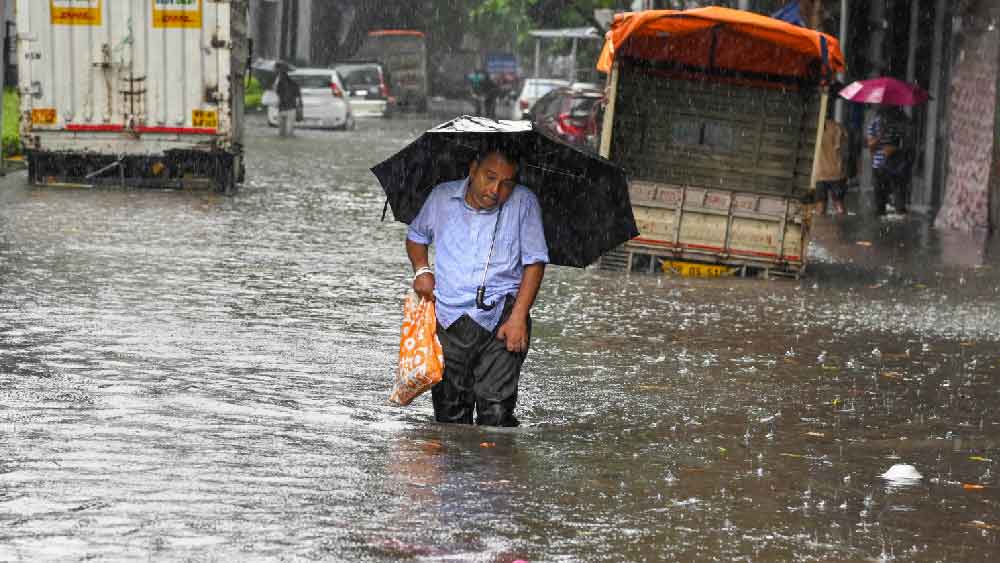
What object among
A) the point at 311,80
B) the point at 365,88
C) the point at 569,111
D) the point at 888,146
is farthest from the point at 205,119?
the point at 365,88

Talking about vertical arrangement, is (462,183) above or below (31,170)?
above

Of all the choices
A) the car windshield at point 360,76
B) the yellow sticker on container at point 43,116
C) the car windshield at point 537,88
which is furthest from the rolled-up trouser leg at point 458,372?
the car windshield at point 360,76

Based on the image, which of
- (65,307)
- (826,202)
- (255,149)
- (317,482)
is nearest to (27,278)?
(65,307)

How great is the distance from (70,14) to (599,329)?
38.8 feet

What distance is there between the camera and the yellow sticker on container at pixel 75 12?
2117 centimetres

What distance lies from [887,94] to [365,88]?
3224cm

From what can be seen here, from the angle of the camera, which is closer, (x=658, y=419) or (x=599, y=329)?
(x=658, y=419)

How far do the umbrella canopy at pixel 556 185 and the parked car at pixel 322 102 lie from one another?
114ft

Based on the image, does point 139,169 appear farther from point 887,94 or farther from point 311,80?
point 311,80

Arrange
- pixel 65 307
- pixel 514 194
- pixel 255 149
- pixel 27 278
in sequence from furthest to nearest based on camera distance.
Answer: pixel 255 149 < pixel 27 278 < pixel 65 307 < pixel 514 194

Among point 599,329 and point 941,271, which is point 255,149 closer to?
point 941,271

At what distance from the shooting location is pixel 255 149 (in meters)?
32.6

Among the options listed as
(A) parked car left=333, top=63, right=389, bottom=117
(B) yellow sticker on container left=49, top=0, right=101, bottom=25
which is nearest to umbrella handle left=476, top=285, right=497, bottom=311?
(B) yellow sticker on container left=49, top=0, right=101, bottom=25

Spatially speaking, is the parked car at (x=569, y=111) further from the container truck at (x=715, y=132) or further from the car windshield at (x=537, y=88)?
the container truck at (x=715, y=132)
